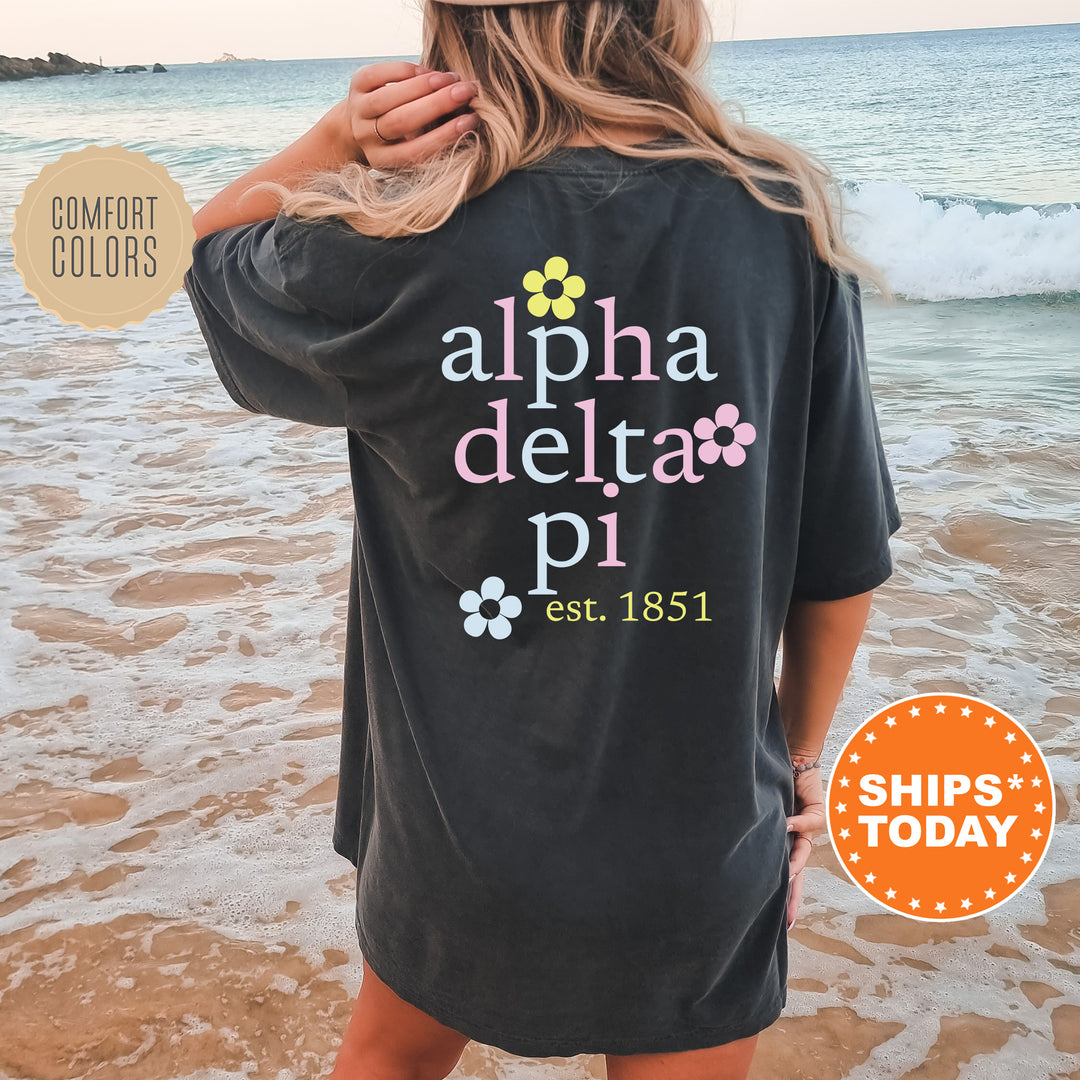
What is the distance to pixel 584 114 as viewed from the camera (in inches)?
37.5

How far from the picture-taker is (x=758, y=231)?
937 millimetres

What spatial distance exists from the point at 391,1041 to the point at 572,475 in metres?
0.74

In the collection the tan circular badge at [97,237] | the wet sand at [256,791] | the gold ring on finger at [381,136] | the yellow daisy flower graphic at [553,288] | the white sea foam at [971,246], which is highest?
the gold ring on finger at [381,136]

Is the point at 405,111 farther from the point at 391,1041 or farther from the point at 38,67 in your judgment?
the point at 38,67

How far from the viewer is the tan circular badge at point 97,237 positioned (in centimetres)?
218

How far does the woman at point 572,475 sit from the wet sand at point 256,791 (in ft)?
4.38

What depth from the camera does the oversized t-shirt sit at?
94cm

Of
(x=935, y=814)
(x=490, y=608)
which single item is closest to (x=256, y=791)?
(x=935, y=814)

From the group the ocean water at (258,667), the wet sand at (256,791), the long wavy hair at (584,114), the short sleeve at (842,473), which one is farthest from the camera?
the ocean water at (258,667)

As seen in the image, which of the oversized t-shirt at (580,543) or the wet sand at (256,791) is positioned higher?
the oversized t-shirt at (580,543)

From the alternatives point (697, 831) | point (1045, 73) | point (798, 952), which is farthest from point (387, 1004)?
point (1045, 73)

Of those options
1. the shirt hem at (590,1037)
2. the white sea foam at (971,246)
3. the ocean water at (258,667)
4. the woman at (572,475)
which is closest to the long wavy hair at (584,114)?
the woman at (572,475)

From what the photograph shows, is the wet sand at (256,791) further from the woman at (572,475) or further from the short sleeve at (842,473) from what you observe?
the short sleeve at (842,473)

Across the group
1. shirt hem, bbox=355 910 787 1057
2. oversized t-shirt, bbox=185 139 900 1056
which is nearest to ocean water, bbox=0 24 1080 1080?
oversized t-shirt, bbox=185 139 900 1056
